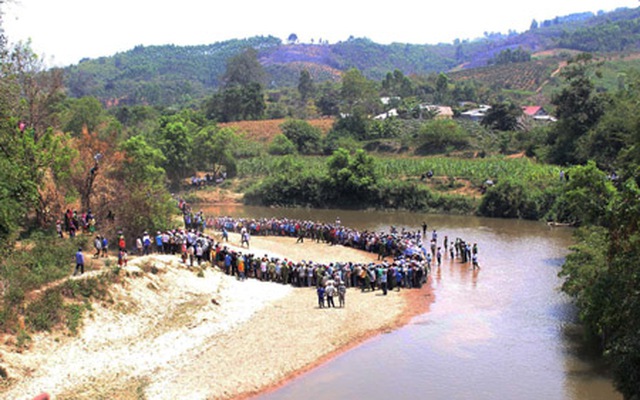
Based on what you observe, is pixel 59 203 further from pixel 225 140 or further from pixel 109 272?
pixel 225 140

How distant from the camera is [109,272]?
80.3 feet

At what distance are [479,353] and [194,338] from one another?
31.5ft

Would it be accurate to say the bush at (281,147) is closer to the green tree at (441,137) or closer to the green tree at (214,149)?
the green tree at (214,149)

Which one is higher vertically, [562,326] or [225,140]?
[225,140]

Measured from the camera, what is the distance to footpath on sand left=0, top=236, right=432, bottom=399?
19.1m

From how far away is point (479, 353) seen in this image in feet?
73.5

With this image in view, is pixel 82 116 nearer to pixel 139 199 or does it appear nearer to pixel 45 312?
pixel 139 199

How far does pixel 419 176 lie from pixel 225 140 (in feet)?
65.2

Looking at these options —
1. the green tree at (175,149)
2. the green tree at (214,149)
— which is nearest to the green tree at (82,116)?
the green tree at (175,149)

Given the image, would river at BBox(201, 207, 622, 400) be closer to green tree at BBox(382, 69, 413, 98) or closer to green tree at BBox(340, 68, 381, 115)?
green tree at BBox(340, 68, 381, 115)

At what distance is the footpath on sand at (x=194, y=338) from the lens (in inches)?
751

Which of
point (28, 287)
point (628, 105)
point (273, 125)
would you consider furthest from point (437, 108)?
point (28, 287)

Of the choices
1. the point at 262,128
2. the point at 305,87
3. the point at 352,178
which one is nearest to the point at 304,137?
the point at 262,128

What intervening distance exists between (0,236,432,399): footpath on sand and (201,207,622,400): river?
3.26 ft
